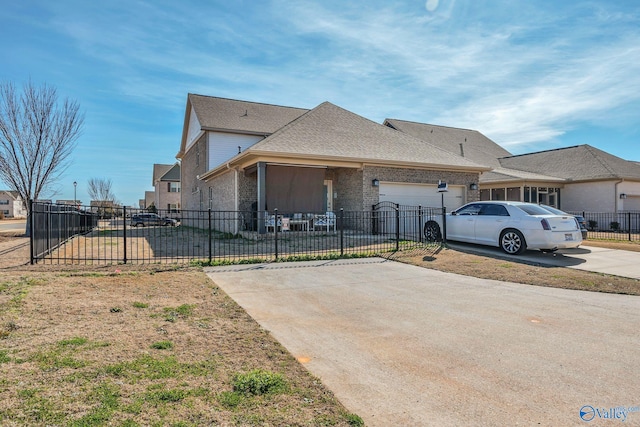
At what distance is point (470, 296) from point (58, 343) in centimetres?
584

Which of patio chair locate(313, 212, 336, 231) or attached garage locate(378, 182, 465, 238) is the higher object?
attached garage locate(378, 182, 465, 238)

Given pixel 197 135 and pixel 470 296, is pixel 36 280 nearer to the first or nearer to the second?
pixel 470 296

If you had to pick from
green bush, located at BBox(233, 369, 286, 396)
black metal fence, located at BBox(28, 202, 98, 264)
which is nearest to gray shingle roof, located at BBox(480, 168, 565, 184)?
black metal fence, located at BBox(28, 202, 98, 264)

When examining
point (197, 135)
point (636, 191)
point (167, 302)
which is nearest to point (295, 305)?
point (167, 302)

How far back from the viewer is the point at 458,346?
419 centimetres

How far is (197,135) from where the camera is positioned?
2478 cm

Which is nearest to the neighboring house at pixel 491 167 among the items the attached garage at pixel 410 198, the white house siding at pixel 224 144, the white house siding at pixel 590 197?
the white house siding at pixel 590 197

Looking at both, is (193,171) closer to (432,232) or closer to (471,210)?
(432,232)

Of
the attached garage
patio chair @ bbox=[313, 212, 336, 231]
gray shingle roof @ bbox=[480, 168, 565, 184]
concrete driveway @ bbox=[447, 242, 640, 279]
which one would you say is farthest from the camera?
gray shingle roof @ bbox=[480, 168, 565, 184]

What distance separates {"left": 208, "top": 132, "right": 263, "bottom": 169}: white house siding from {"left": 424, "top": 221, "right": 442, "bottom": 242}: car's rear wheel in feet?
42.9

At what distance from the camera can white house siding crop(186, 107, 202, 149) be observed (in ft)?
81.1

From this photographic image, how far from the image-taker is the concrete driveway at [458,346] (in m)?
2.94

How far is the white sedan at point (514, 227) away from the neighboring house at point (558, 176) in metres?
13.6

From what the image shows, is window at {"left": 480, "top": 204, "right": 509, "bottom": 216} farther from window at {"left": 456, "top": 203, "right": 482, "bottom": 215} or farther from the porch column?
the porch column
